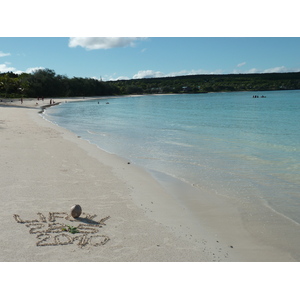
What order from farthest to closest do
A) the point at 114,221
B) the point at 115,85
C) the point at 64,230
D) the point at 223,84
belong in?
the point at 223,84 → the point at 115,85 → the point at 114,221 → the point at 64,230

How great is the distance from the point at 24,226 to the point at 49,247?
3.03 feet

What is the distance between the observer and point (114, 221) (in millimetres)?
5895

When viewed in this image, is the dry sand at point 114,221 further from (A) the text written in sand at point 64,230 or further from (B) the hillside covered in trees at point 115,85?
(B) the hillside covered in trees at point 115,85

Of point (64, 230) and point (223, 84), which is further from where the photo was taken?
point (223, 84)

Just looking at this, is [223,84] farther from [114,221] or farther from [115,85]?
[114,221]

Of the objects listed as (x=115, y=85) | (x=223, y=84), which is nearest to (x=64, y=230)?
(x=115, y=85)

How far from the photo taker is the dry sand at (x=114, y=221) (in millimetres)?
4723

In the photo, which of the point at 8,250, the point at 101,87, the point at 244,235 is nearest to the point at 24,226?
the point at 8,250

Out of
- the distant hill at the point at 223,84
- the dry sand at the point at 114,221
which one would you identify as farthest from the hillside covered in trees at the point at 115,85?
the dry sand at the point at 114,221

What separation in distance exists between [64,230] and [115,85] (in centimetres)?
15453

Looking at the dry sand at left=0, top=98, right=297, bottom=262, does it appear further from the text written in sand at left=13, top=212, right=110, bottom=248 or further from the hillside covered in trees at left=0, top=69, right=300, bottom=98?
the hillside covered in trees at left=0, top=69, right=300, bottom=98

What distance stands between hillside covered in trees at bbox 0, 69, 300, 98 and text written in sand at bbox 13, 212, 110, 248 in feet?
261

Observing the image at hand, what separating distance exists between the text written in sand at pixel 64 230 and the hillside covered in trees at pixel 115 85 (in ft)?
261

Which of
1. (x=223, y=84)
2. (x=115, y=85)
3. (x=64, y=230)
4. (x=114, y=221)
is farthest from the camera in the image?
(x=223, y=84)
